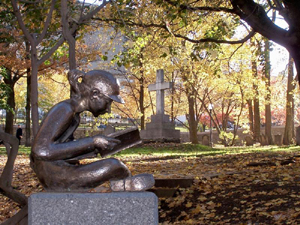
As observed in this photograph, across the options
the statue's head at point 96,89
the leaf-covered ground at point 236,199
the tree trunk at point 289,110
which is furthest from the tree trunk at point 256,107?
the statue's head at point 96,89

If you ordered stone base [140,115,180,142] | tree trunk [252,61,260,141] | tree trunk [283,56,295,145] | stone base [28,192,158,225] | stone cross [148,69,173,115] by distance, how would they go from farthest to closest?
tree trunk [252,61,260,141] → tree trunk [283,56,295,145] → stone cross [148,69,173,115] → stone base [140,115,180,142] → stone base [28,192,158,225]

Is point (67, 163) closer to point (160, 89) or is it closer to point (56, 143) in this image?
point (56, 143)

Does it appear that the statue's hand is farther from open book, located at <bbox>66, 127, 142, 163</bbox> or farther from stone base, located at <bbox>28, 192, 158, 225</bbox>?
stone base, located at <bbox>28, 192, 158, 225</bbox>

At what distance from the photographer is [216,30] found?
11.8 meters

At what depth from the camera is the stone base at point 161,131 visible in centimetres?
2180

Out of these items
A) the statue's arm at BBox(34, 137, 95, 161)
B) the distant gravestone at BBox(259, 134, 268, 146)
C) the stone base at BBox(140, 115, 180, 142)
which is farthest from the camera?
the distant gravestone at BBox(259, 134, 268, 146)

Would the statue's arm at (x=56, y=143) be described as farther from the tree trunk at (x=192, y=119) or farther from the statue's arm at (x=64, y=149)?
the tree trunk at (x=192, y=119)

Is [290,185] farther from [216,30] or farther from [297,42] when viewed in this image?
[216,30]

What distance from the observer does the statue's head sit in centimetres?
315

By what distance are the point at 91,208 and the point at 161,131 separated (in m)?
19.0

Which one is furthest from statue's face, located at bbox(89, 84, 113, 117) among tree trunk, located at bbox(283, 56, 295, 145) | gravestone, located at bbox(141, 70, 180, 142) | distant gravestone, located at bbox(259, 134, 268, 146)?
distant gravestone, located at bbox(259, 134, 268, 146)

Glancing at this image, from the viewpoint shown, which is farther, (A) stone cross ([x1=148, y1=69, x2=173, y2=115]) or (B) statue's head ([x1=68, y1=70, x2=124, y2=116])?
(A) stone cross ([x1=148, y1=69, x2=173, y2=115])

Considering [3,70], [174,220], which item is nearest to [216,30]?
[174,220]

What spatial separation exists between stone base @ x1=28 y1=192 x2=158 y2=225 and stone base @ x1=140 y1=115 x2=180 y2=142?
1867cm
